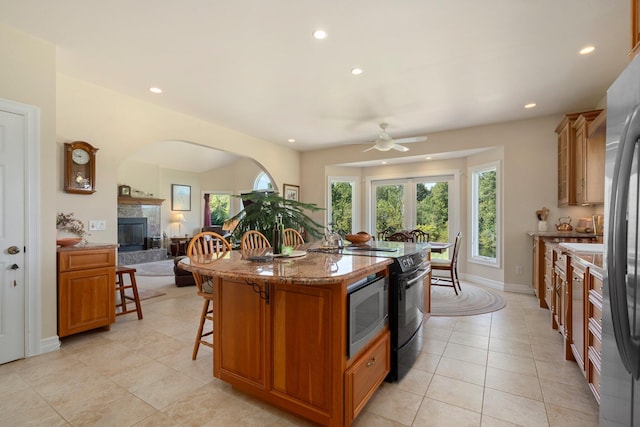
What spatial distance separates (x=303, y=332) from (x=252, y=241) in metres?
1.69

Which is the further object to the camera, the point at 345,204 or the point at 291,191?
the point at 345,204

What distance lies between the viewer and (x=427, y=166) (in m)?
6.28

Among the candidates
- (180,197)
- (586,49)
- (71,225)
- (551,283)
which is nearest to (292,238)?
(71,225)

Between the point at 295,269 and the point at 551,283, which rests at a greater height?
the point at 295,269

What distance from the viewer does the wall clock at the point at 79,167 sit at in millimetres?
3250

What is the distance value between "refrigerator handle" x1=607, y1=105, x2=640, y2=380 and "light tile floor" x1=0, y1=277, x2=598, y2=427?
45.9 inches

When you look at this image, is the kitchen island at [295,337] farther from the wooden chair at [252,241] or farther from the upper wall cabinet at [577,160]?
the upper wall cabinet at [577,160]

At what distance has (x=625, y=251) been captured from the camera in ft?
3.04

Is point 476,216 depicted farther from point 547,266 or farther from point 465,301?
point 547,266

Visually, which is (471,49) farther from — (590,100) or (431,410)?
(431,410)

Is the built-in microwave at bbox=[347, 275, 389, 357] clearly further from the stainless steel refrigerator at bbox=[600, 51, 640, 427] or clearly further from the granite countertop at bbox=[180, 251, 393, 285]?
the stainless steel refrigerator at bbox=[600, 51, 640, 427]

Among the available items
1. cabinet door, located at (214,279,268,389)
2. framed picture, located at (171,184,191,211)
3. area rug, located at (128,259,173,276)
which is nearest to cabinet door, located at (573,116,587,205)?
cabinet door, located at (214,279,268,389)

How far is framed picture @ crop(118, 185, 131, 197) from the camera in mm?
8083

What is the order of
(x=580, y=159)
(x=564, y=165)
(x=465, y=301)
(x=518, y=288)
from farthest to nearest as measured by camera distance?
(x=518, y=288) → (x=465, y=301) → (x=564, y=165) → (x=580, y=159)
